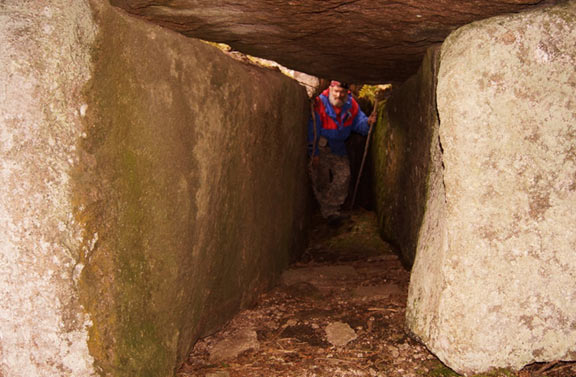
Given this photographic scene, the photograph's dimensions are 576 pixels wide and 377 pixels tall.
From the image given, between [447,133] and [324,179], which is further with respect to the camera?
[324,179]

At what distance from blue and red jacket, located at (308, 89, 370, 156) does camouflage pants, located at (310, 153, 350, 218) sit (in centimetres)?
17

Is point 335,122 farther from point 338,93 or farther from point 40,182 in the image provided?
point 40,182

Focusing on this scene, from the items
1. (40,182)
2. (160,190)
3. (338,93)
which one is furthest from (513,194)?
(338,93)

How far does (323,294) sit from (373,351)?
109cm

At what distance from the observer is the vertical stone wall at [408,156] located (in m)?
2.89

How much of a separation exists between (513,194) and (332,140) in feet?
14.7

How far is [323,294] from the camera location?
3.27 metres

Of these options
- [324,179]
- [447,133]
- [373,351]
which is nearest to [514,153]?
[447,133]

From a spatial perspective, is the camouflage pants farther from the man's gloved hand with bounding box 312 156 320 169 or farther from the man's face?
the man's face

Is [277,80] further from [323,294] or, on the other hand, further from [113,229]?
[113,229]

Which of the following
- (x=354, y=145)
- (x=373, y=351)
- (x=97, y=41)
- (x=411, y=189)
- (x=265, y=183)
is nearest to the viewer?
(x=97, y=41)

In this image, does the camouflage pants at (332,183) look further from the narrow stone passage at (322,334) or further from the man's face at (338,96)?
the narrow stone passage at (322,334)

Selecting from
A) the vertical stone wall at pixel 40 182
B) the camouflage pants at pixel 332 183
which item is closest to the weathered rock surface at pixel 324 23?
the vertical stone wall at pixel 40 182

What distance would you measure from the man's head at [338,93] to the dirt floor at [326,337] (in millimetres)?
2502
